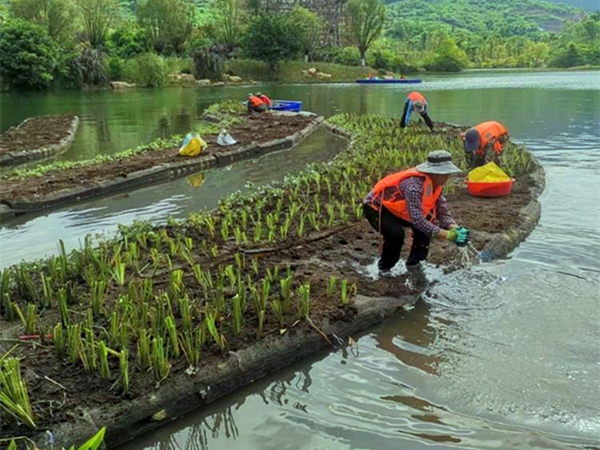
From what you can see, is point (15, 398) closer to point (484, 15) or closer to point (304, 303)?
point (304, 303)

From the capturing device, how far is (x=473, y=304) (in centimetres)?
523

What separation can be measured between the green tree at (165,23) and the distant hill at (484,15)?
102197mm

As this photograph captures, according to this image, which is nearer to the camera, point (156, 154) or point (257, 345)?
point (257, 345)

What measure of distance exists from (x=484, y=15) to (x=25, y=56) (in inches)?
6319

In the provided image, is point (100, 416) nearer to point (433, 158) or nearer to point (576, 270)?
point (433, 158)

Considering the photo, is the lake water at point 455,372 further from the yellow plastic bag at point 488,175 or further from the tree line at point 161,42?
the tree line at point 161,42

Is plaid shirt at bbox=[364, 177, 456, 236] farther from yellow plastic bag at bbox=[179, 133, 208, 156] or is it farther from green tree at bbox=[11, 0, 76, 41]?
green tree at bbox=[11, 0, 76, 41]

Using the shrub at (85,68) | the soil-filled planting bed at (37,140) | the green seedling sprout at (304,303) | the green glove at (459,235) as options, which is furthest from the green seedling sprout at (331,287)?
the shrub at (85,68)

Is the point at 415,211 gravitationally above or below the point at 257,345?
above

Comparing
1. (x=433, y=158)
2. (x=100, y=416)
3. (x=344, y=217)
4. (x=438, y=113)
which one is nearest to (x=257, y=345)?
(x=100, y=416)

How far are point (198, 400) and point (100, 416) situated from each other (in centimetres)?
63

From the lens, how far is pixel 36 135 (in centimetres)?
1609

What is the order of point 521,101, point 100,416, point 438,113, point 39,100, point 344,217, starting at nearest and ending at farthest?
point 100,416
point 344,217
point 438,113
point 521,101
point 39,100

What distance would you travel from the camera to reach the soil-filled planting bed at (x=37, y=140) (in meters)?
13.0
